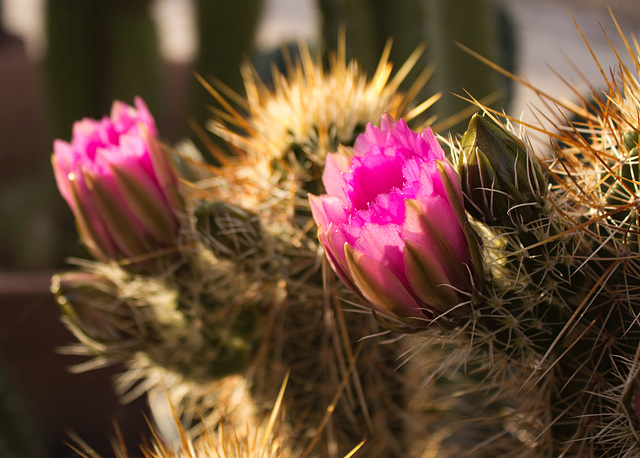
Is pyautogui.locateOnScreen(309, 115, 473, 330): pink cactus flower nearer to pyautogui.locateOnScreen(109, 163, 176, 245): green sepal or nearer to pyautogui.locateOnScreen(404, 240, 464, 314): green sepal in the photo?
pyautogui.locateOnScreen(404, 240, 464, 314): green sepal

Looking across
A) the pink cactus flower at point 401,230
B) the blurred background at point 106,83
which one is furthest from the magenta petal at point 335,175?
the blurred background at point 106,83

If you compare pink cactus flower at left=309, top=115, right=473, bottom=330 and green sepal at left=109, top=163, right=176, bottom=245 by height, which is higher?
green sepal at left=109, top=163, right=176, bottom=245

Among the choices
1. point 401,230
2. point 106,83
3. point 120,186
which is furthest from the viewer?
point 106,83

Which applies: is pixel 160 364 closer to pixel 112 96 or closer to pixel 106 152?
pixel 106 152

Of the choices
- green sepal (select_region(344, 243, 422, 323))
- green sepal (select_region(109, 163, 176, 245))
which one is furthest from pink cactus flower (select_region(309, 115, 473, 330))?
green sepal (select_region(109, 163, 176, 245))

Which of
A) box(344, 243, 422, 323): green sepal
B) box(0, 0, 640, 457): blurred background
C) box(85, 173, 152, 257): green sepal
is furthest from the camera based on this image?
box(0, 0, 640, 457): blurred background

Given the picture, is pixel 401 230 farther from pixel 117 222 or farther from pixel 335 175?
pixel 117 222

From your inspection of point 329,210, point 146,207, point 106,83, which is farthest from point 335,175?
point 106,83
